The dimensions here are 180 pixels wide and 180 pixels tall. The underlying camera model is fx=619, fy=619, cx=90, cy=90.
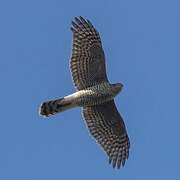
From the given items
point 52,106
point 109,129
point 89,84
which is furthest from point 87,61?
point 109,129

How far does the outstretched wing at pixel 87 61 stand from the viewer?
19.9m

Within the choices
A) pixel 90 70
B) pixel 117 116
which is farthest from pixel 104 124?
pixel 90 70

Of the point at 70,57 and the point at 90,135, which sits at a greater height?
the point at 70,57

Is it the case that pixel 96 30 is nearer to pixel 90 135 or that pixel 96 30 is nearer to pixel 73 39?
pixel 73 39

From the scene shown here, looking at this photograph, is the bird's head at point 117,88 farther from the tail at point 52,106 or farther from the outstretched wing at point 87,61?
the tail at point 52,106

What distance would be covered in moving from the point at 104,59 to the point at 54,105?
2.17 m

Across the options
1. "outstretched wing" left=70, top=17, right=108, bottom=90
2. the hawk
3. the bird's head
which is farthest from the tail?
the bird's head

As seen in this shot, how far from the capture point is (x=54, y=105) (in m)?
19.6

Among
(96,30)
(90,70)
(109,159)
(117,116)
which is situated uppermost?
(96,30)

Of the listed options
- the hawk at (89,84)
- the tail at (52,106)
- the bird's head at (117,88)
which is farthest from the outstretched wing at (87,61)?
the tail at (52,106)

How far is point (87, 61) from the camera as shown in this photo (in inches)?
784

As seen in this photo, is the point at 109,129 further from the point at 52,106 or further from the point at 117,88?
the point at 52,106

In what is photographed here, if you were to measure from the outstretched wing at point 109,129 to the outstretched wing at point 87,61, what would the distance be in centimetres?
98

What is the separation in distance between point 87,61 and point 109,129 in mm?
2480
